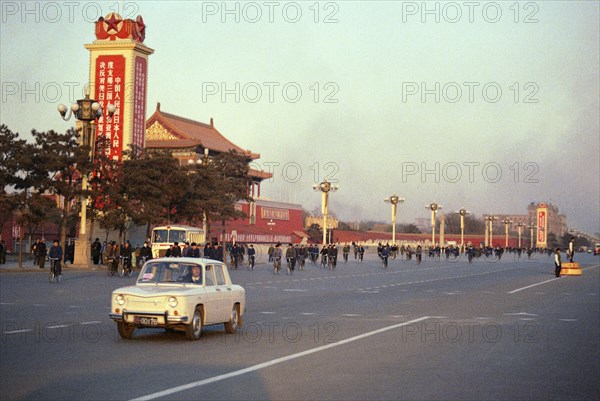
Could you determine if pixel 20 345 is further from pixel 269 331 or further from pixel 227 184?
pixel 227 184

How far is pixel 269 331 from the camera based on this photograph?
16.9 meters

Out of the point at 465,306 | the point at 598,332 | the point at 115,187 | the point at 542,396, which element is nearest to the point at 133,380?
the point at 542,396

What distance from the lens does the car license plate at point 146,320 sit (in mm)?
14484

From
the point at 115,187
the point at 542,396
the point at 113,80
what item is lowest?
the point at 542,396

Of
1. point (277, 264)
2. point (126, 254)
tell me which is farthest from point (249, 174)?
point (126, 254)

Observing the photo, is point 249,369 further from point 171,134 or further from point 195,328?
point 171,134

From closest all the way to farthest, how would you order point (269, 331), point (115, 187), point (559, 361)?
1. point (559, 361)
2. point (269, 331)
3. point (115, 187)

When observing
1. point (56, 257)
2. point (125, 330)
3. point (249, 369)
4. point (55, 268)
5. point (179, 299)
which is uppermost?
point (56, 257)

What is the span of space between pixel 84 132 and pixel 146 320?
33.5 meters

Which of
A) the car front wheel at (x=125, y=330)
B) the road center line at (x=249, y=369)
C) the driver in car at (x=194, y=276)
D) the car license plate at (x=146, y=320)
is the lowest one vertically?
the road center line at (x=249, y=369)

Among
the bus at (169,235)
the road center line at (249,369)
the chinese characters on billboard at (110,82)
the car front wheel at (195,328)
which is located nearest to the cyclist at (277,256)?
the bus at (169,235)

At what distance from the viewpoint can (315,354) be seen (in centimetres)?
1328

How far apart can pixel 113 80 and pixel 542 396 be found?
60.2 metres

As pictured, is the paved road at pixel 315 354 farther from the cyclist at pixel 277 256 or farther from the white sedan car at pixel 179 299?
the cyclist at pixel 277 256
